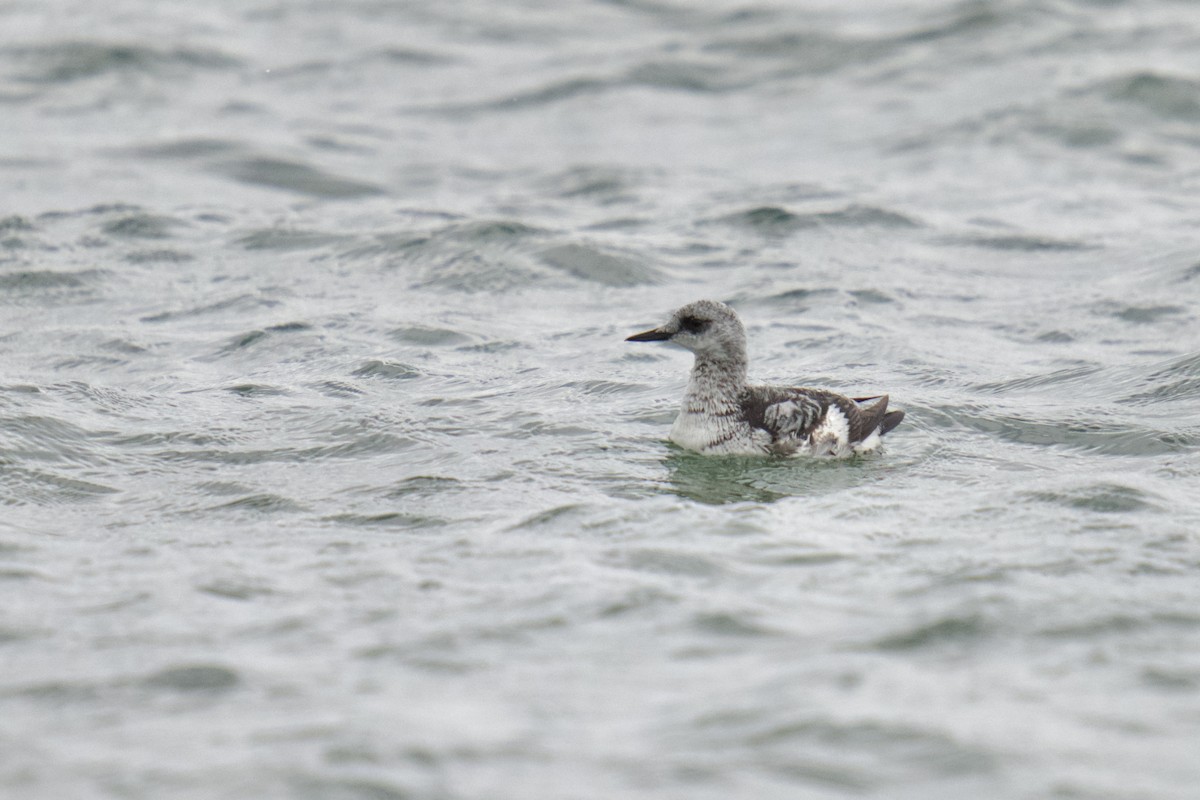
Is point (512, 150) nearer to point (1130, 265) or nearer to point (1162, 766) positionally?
point (1130, 265)

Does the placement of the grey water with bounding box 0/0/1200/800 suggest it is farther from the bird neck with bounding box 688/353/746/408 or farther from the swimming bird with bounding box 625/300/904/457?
the bird neck with bounding box 688/353/746/408

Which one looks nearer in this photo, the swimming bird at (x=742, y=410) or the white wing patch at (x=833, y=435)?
the white wing patch at (x=833, y=435)

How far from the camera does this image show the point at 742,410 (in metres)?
11.1

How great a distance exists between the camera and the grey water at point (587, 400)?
22.1 ft

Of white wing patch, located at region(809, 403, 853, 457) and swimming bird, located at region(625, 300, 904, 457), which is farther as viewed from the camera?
swimming bird, located at region(625, 300, 904, 457)

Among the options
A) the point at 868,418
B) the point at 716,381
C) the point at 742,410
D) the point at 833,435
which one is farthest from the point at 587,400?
the point at 868,418

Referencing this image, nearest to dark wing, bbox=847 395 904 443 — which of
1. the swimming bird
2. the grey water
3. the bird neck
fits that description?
the swimming bird

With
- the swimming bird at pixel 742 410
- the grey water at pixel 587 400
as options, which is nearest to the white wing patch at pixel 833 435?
the swimming bird at pixel 742 410

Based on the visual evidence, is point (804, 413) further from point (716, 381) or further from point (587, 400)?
point (587, 400)

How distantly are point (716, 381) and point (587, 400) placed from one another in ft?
5.03

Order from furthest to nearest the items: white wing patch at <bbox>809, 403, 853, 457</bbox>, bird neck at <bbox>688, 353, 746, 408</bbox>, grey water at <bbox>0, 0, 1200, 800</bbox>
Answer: bird neck at <bbox>688, 353, 746, 408</bbox> → white wing patch at <bbox>809, 403, 853, 457</bbox> → grey water at <bbox>0, 0, 1200, 800</bbox>

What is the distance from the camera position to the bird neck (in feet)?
36.6

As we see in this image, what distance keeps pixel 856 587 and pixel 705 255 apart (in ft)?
31.2

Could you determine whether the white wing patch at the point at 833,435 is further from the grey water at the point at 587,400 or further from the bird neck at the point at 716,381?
the bird neck at the point at 716,381
